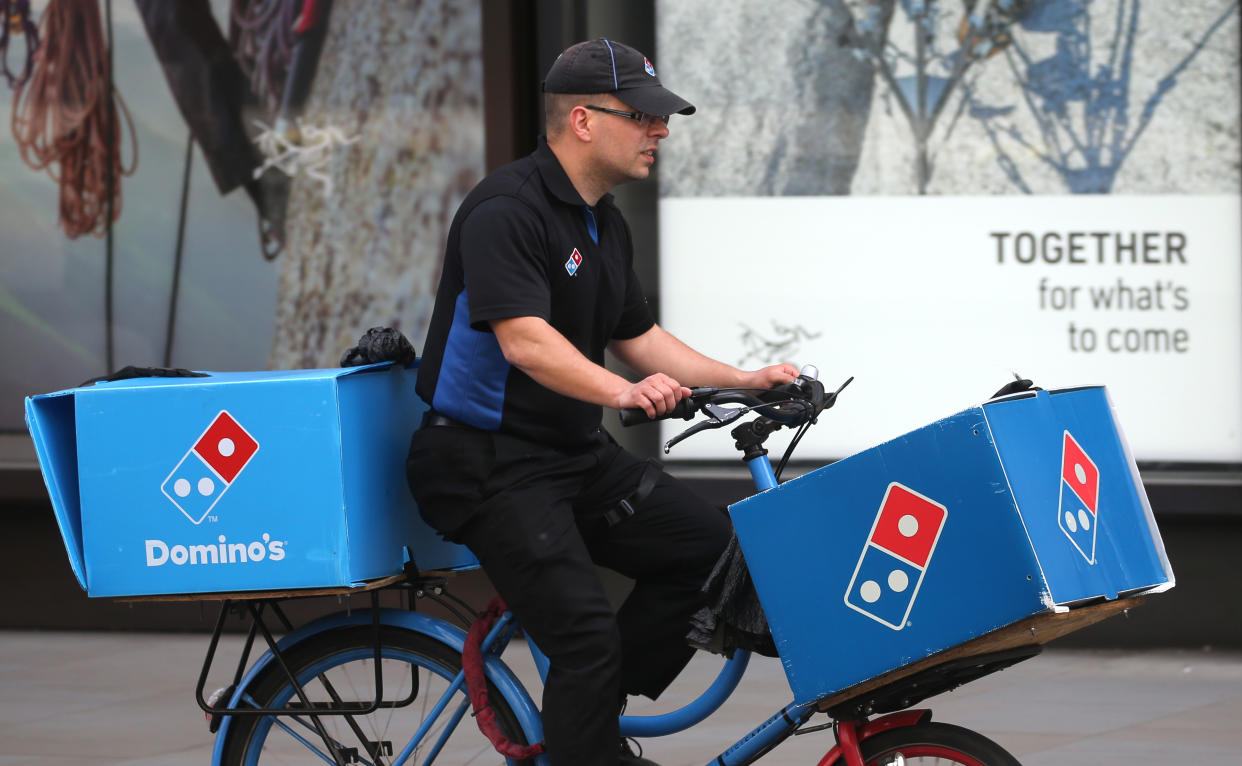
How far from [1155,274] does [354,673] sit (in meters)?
4.21

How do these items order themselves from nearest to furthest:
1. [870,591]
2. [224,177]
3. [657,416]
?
[870,591] → [657,416] → [224,177]

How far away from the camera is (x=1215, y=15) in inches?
264

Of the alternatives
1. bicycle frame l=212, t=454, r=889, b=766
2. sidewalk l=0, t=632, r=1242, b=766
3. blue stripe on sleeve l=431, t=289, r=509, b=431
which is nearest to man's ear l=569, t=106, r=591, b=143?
blue stripe on sleeve l=431, t=289, r=509, b=431

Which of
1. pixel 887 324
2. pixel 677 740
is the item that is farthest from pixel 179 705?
pixel 887 324

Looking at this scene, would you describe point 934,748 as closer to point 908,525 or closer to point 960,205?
point 908,525

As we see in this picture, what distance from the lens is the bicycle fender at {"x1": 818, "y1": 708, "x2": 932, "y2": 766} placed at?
329 cm

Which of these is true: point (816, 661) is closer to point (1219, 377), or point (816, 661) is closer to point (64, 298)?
point (1219, 377)

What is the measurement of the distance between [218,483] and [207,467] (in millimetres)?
41

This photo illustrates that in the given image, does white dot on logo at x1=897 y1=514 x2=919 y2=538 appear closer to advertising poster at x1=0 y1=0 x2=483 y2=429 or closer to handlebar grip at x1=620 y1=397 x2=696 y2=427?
handlebar grip at x1=620 y1=397 x2=696 y2=427

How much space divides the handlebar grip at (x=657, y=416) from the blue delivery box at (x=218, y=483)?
25.1 inches

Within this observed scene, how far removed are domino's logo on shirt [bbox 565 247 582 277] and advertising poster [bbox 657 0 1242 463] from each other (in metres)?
3.66

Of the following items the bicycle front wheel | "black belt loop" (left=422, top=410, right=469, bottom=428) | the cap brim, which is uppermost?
the cap brim

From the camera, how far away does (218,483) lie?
350 cm

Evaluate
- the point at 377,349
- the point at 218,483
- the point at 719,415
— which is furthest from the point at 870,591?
the point at 218,483
